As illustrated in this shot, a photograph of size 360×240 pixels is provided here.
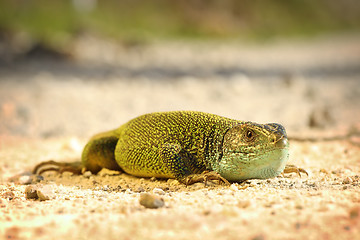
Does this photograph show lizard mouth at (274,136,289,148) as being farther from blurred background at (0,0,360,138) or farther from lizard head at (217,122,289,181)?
blurred background at (0,0,360,138)

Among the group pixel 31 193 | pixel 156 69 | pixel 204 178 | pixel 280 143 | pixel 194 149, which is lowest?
pixel 31 193

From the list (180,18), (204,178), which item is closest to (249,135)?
(204,178)

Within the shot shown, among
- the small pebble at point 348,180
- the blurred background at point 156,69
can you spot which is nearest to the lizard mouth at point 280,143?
the small pebble at point 348,180

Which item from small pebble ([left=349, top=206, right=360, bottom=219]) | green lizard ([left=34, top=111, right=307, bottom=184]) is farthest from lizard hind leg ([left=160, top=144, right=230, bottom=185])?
small pebble ([left=349, top=206, right=360, bottom=219])

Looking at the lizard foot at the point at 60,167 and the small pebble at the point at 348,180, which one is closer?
the small pebble at the point at 348,180

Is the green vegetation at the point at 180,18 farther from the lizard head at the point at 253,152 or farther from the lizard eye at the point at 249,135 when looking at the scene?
the lizard eye at the point at 249,135

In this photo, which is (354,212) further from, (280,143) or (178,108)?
(178,108)
